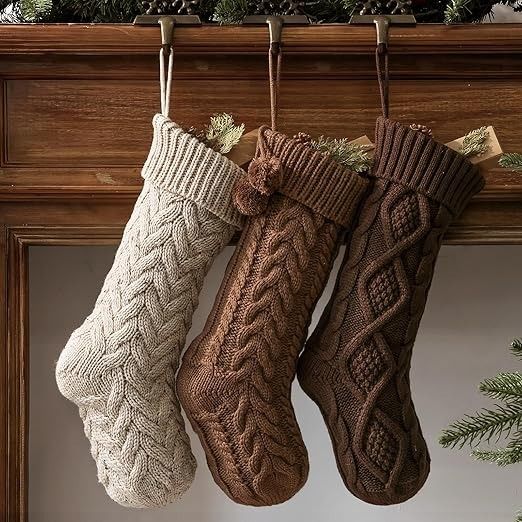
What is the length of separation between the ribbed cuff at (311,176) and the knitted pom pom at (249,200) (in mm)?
30

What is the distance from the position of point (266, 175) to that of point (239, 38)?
0.23 meters

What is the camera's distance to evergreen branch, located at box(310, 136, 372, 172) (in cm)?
102

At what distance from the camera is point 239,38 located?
3.52ft

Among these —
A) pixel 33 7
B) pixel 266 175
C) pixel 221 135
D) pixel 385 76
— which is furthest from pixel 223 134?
pixel 33 7

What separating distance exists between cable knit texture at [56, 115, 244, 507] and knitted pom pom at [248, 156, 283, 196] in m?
0.05

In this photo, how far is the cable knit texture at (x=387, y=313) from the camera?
3.26 ft

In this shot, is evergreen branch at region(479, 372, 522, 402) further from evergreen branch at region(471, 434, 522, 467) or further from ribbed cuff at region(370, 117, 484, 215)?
ribbed cuff at region(370, 117, 484, 215)

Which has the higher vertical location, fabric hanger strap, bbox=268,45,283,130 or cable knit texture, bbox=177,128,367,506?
fabric hanger strap, bbox=268,45,283,130

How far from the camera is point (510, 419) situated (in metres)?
0.95

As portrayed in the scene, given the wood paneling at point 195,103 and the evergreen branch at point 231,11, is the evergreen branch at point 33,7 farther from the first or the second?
the evergreen branch at point 231,11

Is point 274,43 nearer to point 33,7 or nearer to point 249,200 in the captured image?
point 249,200

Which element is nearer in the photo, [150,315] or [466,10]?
[150,315]

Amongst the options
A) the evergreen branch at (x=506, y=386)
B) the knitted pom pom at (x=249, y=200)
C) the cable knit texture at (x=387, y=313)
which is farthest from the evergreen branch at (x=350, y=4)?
the evergreen branch at (x=506, y=386)

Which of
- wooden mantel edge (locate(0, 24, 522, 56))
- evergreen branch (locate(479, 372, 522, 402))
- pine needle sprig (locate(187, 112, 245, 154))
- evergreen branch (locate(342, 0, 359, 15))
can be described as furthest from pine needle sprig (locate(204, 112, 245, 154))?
evergreen branch (locate(479, 372, 522, 402))
